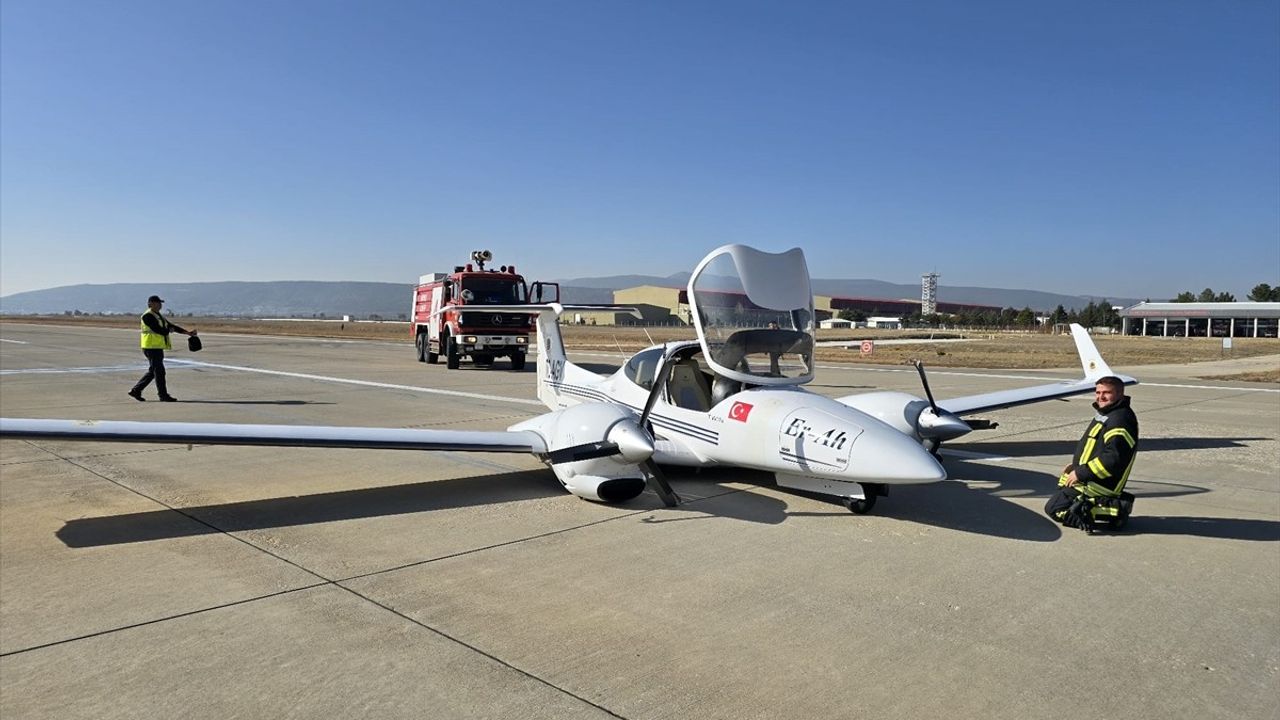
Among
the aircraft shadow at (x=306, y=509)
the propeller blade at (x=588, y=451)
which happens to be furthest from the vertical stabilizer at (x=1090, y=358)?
the aircraft shadow at (x=306, y=509)

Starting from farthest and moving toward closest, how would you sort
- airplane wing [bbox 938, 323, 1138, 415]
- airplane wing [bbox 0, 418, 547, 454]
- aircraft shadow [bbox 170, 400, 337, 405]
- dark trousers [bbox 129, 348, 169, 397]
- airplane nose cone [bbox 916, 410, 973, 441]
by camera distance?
1. aircraft shadow [bbox 170, 400, 337, 405]
2. dark trousers [bbox 129, 348, 169, 397]
3. airplane wing [bbox 938, 323, 1138, 415]
4. airplane nose cone [bbox 916, 410, 973, 441]
5. airplane wing [bbox 0, 418, 547, 454]

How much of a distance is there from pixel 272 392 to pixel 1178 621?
63.4ft

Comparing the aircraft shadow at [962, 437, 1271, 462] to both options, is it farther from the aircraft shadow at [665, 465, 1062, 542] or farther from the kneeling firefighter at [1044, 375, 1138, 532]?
the kneeling firefighter at [1044, 375, 1138, 532]

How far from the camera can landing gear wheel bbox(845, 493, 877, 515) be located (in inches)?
296

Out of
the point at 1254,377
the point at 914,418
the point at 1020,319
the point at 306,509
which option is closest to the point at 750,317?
the point at 914,418

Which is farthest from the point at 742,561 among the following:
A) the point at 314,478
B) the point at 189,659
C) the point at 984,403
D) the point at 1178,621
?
the point at 984,403

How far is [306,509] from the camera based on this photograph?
796cm

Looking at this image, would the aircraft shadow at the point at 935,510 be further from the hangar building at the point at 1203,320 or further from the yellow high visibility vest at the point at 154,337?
the hangar building at the point at 1203,320

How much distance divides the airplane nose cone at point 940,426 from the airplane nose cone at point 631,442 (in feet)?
10.8

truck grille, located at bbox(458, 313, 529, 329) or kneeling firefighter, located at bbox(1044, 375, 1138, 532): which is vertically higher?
truck grille, located at bbox(458, 313, 529, 329)

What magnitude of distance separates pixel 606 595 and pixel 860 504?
3.10 m

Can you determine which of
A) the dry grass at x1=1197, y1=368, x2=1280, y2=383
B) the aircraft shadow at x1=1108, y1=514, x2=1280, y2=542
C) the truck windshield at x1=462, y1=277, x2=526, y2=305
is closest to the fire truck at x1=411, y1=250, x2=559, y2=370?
the truck windshield at x1=462, y1=277, x2=526, y2=305

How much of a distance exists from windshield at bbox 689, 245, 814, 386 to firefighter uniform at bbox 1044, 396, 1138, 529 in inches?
115

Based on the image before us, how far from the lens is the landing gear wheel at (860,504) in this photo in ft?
24.7
